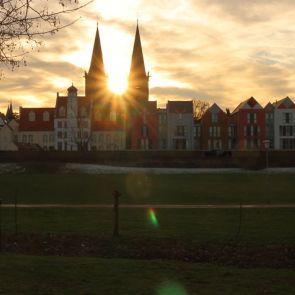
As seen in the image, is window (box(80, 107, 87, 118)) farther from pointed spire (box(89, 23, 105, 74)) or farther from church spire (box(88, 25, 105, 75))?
pointed spire (box(89, 23, 105, 74))

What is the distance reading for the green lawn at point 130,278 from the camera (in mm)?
8430

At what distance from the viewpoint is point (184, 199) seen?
2856cm

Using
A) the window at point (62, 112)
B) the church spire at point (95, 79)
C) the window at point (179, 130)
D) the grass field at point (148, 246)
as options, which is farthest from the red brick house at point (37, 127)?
the grass field at point (148, 246)

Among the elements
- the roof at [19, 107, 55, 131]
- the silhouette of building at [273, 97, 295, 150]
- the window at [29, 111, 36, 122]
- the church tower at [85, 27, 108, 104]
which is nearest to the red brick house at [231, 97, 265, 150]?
the silhouette of building at [273, 97, 295, 150]

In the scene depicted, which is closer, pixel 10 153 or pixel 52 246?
pixel 52 246

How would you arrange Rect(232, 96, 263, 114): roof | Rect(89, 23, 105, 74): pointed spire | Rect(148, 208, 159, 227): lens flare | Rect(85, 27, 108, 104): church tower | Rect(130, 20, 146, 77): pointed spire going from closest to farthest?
Rect(148, 208, 159, 227): lens flare
Rect(232, 96, 263, 114): roof
Rect(130, 20, 146, 77): pointed spire
Rect(85, 27, 108, 104): church tower
Rect(89, 23, 105, 74): pointed spire

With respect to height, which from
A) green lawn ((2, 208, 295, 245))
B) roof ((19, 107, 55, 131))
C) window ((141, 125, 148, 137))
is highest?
roof ((19, 107, 55, 131))

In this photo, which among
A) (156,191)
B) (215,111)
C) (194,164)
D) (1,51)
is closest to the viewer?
(1,51)

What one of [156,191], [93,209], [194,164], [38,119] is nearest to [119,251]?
[93,209]

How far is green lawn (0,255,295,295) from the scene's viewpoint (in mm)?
8430

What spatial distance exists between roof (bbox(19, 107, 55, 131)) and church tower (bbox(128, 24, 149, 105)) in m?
15.5

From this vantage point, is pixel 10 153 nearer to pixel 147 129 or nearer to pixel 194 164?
pixel 194 164

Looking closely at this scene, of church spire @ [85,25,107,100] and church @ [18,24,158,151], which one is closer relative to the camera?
church @ [18,24,158,151]

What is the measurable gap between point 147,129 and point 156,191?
210 feet
